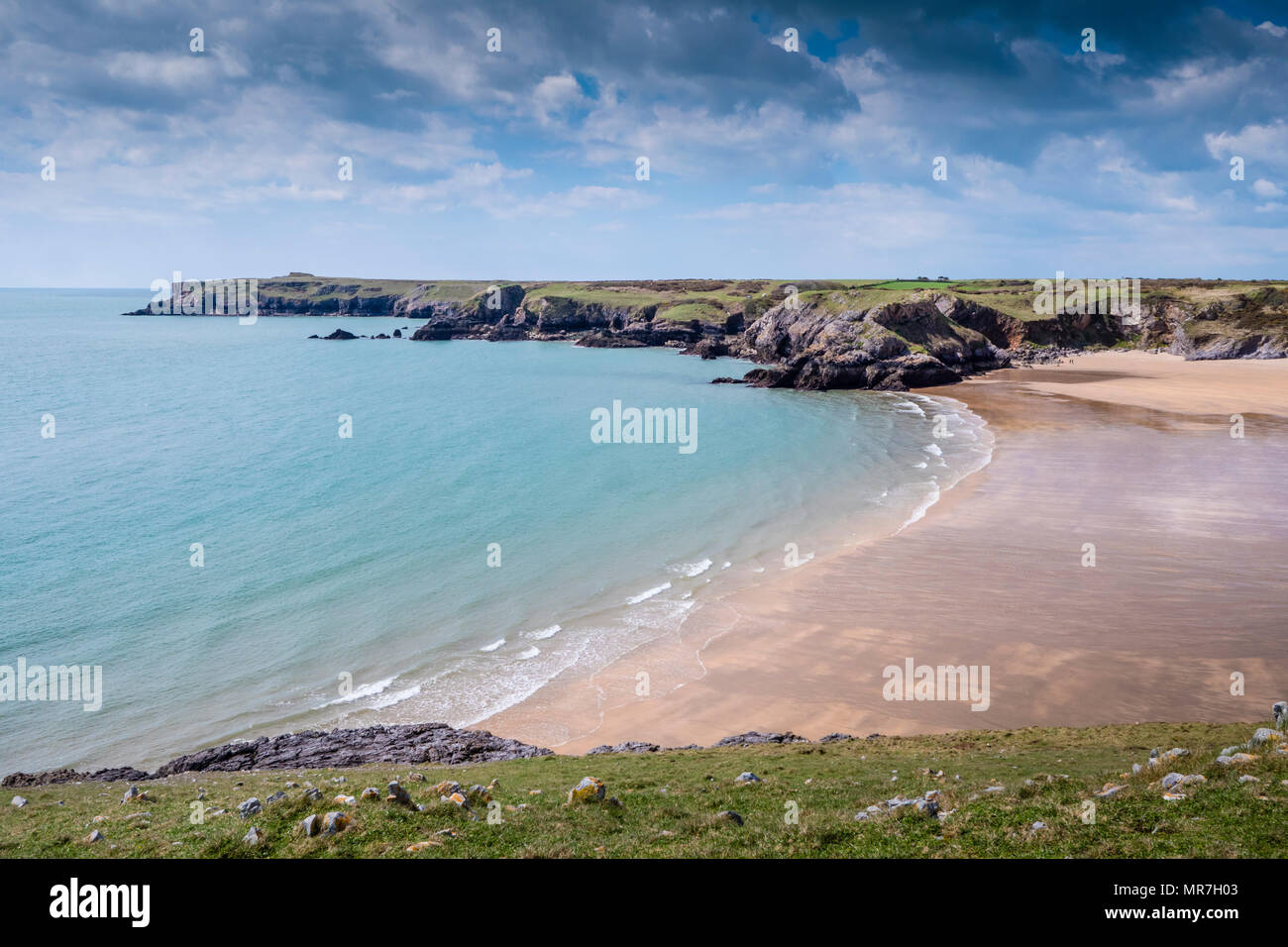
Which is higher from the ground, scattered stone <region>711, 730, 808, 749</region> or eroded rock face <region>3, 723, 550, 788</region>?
scattered stone <region>711, 730, 808, 749</region>

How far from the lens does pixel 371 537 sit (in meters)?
36.3

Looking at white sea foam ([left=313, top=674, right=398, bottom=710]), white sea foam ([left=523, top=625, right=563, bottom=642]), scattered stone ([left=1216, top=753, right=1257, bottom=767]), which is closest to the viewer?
scattered stone ([left=1216, top=753, right=1257, bottom=767])

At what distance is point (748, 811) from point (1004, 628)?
17.1 metres

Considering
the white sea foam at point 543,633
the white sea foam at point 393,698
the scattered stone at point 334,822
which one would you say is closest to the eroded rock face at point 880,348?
the white sea foam at point 543,633

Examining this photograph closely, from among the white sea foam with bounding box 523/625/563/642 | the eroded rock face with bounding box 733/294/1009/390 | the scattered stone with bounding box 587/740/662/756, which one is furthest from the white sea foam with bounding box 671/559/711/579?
the eroded rock face with bounding box 733/294/1009/390

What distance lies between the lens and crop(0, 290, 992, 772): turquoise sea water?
75.4ft

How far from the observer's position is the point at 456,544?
35.7m

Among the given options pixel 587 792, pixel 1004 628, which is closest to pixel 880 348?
pixel 1004 628

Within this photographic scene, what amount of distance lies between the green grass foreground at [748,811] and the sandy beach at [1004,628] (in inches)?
164

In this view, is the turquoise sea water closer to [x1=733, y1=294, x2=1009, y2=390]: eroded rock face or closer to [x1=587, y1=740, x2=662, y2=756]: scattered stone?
[x1=587, y1=740, x2=662, y2=756]: scattered stone

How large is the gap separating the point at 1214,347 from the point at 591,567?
12246 cm

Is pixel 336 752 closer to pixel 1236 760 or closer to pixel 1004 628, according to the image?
pixel 1236 760

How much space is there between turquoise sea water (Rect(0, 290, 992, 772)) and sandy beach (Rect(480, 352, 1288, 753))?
232 centimetres
